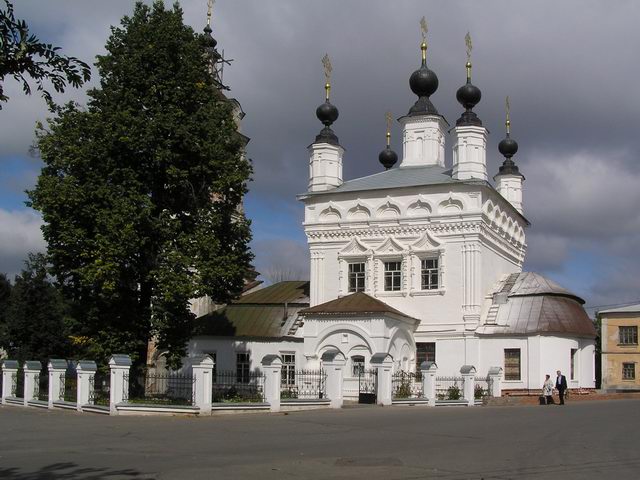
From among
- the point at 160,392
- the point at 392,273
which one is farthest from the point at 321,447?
the point at 392,273

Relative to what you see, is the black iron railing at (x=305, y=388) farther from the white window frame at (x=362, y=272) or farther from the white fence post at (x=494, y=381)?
the white window frame at (x=362, y=272)

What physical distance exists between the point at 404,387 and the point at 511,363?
6306 mm

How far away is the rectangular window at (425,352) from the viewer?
31828mm

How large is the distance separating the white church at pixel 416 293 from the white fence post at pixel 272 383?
7.80m

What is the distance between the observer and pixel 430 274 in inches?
1283

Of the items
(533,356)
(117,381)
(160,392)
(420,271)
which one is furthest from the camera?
(420,271)

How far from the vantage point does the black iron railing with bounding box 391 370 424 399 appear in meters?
26.1

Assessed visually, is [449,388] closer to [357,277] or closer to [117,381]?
[357,277]

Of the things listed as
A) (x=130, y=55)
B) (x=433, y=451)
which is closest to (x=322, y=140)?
(x=130, y=55)

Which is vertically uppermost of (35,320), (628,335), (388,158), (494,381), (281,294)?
(388,158)

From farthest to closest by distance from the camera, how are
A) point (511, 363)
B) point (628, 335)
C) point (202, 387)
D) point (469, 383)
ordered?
point (628, 335) → point (511, 363) → point (469, 383) → point (202, 387)

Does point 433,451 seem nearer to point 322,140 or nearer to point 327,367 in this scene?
point 327,367

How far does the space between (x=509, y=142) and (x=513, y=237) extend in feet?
23.5

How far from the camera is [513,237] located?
3722 cm
